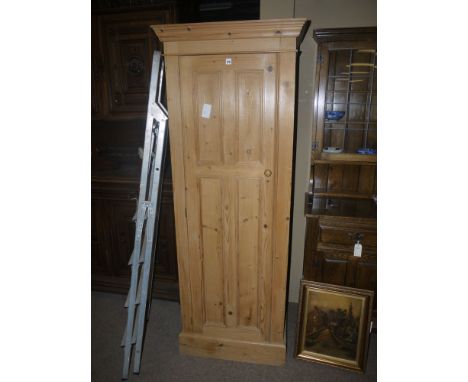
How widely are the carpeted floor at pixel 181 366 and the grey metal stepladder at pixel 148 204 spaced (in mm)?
135

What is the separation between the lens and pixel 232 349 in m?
1.73

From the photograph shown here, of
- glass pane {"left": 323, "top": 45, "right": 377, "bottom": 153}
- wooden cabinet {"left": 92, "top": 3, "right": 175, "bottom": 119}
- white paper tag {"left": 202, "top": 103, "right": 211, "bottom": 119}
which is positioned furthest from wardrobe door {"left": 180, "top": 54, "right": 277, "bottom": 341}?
wooden cabinet {"left": 92, "top": 3, "right": 175, "bottom": 119}

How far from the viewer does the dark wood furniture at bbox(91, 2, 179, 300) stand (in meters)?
1.99

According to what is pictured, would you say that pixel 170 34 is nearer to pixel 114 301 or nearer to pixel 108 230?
pixel 108 230

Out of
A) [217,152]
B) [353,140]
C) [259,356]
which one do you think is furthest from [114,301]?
[353,140]

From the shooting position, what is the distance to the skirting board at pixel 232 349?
1695mm

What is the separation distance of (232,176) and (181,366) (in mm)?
1242

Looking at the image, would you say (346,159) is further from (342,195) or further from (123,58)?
(123,58)

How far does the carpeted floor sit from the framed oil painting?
2.8 inches

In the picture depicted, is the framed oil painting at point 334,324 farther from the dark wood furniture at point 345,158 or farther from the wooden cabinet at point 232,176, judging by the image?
the wooden cabinet at point 232,176

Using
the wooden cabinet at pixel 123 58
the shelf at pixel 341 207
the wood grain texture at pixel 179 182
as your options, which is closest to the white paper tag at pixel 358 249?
the shelf at pixel 341 207

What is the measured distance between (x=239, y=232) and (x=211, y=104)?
2.31 feet

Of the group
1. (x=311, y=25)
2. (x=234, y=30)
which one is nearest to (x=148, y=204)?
(x=234, y=30)

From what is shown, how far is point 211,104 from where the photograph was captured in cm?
140
